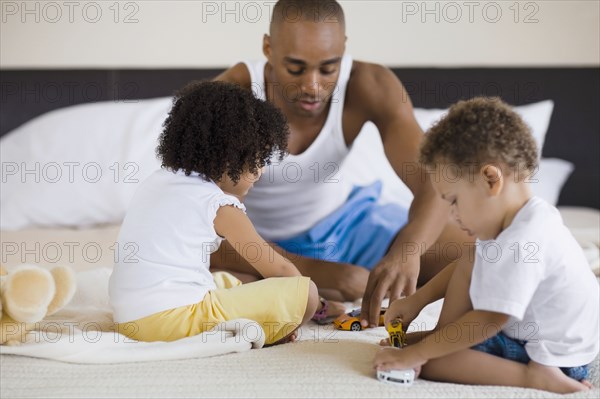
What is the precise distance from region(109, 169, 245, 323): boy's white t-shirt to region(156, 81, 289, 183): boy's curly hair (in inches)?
1.9

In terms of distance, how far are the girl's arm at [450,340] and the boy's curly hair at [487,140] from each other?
0.21m

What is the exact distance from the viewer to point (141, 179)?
93.4 inches

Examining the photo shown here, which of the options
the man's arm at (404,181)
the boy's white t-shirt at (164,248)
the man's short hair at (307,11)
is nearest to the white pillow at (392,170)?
the man's arm at (404,181)

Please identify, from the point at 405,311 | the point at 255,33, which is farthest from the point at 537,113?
the point at 405,311

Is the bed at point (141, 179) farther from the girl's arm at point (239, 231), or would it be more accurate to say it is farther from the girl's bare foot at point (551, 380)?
the girl's arm at point (239, 231)

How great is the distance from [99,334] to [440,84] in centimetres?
188

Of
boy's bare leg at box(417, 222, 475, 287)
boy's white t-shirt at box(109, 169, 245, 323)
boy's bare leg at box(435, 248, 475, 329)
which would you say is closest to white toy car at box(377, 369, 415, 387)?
boy's bare leg at box(435, 248, 475, 329)

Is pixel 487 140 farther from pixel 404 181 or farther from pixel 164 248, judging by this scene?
pixel 404 181

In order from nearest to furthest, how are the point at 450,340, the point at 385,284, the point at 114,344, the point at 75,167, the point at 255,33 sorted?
1. the point at 450,340
2. the point at 114,344
3. the point at 385,284
4. the point at 75,167
5. the point at 255,33

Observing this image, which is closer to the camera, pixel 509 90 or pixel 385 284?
pixel 385 284

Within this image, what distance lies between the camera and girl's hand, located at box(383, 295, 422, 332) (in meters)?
1.29

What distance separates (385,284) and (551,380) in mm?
404

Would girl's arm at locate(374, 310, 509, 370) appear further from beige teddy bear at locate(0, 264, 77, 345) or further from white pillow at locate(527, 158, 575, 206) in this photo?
white pillow at locate(527, 158, 575, 206)

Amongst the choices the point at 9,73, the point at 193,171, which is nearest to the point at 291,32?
the point at 193,171
